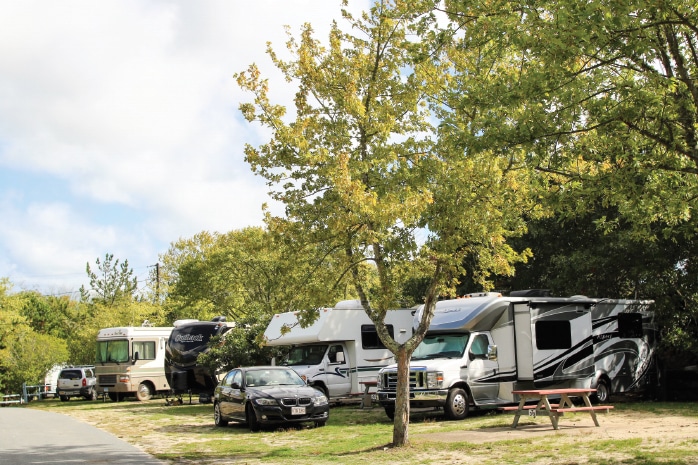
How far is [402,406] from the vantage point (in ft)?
41.8

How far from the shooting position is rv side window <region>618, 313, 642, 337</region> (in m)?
20.4

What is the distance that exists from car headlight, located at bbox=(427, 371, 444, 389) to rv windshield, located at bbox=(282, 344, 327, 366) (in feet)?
17.2

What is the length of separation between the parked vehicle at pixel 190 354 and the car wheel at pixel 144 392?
3.65m

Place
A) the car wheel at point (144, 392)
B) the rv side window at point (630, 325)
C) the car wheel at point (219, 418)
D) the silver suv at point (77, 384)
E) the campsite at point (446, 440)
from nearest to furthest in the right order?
the campsite at point (446, 440) → the car wheel at point (219, 418) → the rv side window at point (630, 325) → the car wheel at point (144, 392) → the silver suv at point (77, 384)

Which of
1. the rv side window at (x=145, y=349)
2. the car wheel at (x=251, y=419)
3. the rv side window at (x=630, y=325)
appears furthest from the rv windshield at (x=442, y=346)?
the rv side window at (x=145, y=349)

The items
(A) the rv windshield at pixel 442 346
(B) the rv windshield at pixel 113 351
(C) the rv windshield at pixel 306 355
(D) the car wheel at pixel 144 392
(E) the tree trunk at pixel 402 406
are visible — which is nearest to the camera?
(E) the tree trunk at pixel 402 406

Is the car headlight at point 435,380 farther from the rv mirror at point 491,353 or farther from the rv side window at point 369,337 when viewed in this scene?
the rv side window at point 369,337

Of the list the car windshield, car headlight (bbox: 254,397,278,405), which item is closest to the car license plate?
car headlight (bbox: 254,397,278,405)

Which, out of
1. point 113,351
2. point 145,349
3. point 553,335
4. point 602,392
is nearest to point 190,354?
point 145,349

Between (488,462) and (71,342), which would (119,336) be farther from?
(488,462)

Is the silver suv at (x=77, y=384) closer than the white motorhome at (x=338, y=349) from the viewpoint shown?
No

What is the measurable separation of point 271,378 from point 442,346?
14.1 ft

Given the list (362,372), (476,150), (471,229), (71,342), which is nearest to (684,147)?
(476,150)

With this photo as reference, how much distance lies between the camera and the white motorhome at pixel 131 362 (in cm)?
3059
